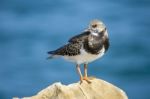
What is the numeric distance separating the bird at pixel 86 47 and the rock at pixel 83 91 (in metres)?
0.45

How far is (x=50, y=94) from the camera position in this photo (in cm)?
778

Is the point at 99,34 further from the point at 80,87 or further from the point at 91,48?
the point at 80,87

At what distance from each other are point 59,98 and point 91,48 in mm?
1874

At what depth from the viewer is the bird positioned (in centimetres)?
913

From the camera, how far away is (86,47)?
9422mm

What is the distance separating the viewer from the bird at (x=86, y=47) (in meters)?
9.13

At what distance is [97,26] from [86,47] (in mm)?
675

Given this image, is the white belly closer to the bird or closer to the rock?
the bird

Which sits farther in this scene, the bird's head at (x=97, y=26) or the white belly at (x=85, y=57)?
the white belly at (x=85, y=57)

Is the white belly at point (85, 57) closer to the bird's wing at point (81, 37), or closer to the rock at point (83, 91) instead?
the bird's wing at point (81, 37)

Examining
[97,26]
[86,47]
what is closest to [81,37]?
[86,47]

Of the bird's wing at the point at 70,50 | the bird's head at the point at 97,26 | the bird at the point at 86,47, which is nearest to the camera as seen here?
the bird's head at the point at 97,26

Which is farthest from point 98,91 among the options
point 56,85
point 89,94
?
point 56,85

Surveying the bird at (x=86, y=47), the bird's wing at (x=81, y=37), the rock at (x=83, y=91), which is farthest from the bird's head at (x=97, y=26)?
the rock at (x=83, y=91)
